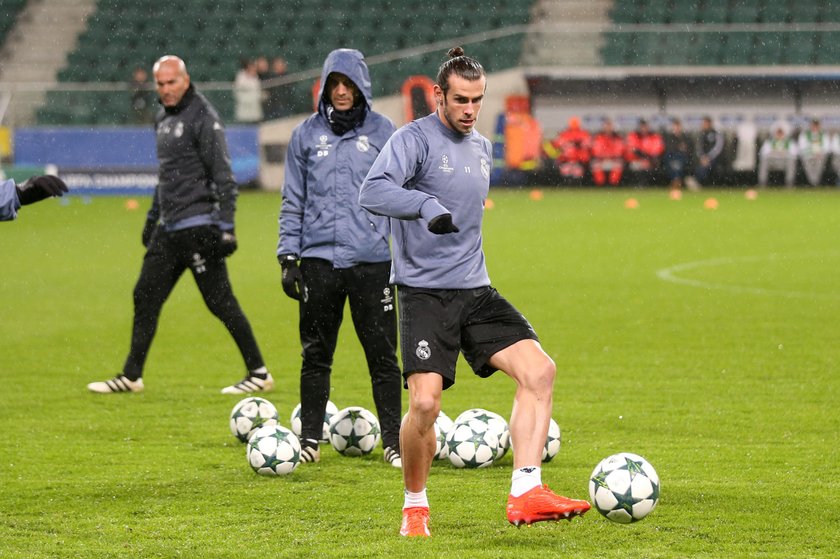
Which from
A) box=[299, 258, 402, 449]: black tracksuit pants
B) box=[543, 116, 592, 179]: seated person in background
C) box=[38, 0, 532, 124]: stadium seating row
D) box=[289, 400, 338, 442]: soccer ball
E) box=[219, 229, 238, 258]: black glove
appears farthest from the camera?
box=[38, 0, 532, 124]: stadium seating row

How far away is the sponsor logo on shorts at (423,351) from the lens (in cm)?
554

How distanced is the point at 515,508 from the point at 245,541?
113 cm

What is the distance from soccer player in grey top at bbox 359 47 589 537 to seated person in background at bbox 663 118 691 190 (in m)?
26.8

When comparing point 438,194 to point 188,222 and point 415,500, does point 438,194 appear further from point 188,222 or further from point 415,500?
point 188,222

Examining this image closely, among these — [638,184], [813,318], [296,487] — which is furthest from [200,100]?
[638,184]

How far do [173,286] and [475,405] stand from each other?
90.9 inches

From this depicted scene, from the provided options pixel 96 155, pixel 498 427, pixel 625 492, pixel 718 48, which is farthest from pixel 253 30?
pixel 625 492

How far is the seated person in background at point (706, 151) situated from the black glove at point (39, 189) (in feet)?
89.9

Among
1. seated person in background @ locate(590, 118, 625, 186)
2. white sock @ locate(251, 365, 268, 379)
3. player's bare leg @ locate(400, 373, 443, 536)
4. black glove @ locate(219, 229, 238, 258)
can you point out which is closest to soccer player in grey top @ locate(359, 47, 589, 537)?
player's bare leg @ locate(400, 373, 443, 536)

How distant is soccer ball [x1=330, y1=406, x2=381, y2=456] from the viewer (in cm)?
721

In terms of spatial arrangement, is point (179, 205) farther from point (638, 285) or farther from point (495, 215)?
point (495, 215)

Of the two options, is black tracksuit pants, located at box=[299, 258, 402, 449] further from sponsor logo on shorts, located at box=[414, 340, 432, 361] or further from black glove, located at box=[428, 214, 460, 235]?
black glove, located at box=[428, 214, 460, 235]

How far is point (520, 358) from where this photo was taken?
5582 millimetres

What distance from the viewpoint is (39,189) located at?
5727 millimetres
